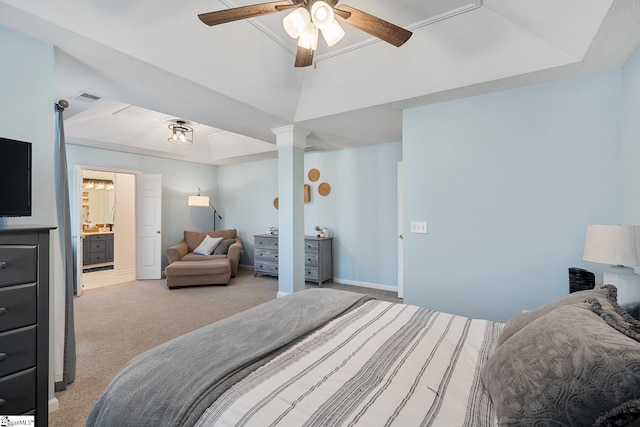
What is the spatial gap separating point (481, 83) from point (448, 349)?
2.18m

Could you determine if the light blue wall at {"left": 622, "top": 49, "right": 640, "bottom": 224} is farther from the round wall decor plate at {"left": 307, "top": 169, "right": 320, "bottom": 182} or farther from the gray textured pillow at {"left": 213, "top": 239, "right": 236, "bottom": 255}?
the gray textured pillow at {"left": 213, "top": 239, "right": 236, "bottom": 255}

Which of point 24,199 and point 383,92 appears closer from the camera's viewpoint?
point 24,199

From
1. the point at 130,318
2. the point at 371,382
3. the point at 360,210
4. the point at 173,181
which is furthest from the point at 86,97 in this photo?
the point at 360,210

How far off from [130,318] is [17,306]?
7.77 feet

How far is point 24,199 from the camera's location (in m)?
1.71

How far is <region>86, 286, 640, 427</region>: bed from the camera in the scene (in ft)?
2.36

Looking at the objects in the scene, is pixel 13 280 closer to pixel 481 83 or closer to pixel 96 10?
pixel 96 10

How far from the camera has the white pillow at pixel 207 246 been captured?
5.72m

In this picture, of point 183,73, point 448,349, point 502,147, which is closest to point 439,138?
point 502,147

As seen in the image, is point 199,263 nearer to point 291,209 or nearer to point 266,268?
point 266,268

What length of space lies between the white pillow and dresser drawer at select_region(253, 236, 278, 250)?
2.75 feet

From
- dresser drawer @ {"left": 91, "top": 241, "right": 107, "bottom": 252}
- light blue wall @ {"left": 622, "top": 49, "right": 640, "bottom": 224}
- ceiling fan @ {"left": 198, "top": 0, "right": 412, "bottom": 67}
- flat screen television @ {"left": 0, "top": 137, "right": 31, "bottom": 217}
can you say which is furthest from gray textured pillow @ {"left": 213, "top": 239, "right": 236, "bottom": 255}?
light blue wall @ {"left": 622, "top": 49, "right": 640, "bottom": 224}

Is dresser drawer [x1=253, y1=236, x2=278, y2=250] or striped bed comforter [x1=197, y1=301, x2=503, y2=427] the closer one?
striped bed comforter [x1=197, y1=301, x2=503, y2=427]

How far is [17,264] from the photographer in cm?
151
